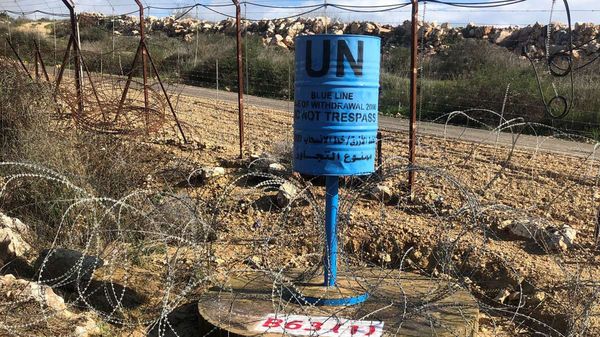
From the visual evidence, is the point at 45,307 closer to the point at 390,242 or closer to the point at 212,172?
the point at 390,242

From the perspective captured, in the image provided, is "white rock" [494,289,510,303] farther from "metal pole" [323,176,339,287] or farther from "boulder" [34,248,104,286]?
"boulder" [34,248,104,286]

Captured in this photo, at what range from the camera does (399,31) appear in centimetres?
3912

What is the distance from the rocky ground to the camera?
4281mm

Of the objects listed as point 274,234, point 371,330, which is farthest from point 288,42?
point 371,330

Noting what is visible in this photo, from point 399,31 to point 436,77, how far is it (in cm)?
1614

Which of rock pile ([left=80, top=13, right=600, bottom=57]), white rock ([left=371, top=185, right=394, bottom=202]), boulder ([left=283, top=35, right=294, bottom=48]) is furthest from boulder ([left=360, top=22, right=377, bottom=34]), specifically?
white rock ([left=371, top=185, right=394, bottom=202])

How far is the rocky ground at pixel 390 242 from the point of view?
428 centimetres

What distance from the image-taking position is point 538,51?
31.2 metres

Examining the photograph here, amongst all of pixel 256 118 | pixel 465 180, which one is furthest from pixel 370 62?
pixel 256 118

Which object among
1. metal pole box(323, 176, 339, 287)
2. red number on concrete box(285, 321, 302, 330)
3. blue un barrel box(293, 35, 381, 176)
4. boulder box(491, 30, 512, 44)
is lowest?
red number on concrete box(285, 321, 302, 330)

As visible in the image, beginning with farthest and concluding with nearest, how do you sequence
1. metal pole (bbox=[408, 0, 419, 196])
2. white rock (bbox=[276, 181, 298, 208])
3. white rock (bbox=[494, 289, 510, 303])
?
white rock (bbox=[276, 181, 298, 208]), metal pole (bbox=[408, 0, 419, 196]), white rock (bbox=[494, 289, 510, 303])

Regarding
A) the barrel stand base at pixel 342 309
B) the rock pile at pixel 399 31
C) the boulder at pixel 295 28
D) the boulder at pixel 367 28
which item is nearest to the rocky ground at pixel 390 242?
the barrel stand base at pixel 342 309

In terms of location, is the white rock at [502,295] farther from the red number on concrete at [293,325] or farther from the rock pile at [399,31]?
the rock pile at [399,31]

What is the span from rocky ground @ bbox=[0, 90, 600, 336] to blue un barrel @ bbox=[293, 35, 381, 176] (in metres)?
0.30
